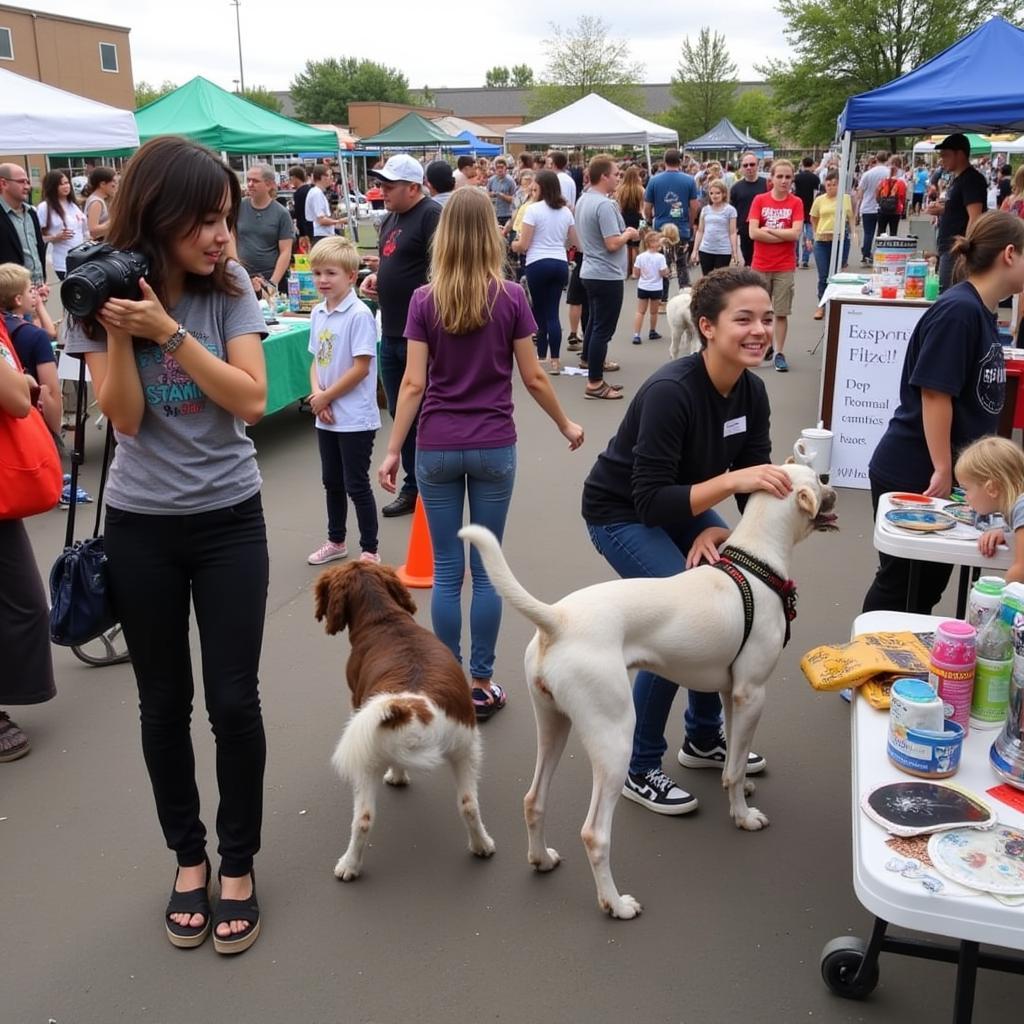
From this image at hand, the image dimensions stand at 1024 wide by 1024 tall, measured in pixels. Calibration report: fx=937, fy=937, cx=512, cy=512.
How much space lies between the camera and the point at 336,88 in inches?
3081

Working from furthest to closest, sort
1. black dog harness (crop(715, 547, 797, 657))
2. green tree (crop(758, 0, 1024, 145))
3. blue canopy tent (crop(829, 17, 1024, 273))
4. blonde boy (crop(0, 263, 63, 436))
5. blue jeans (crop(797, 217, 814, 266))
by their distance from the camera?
1. green tree (crop(758, 0, 1024, 145))
2. blue jeans (crop(797, 217, 814, 266))
3. blue canopy tent (crop(829, 17, 1024, 273))
4. blonde boy (crop(0, 263, 63, 436))
5. black dog harness (crop(715, 547, 797, 657))

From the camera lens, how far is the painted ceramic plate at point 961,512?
10.2ft

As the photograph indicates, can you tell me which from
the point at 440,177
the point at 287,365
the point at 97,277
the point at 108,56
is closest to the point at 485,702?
the point at 97,277

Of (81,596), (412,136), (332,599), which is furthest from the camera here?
(412,136)

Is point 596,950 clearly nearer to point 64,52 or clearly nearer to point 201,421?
point 201,421

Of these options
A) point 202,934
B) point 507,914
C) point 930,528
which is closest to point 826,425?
point 930,528

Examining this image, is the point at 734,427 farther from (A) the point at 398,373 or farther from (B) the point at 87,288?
(A) the point at 398,373

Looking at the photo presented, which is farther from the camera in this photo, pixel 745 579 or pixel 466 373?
pixel 466 373

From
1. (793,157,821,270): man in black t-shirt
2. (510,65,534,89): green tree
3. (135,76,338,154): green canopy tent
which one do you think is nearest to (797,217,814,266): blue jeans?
(793,157,821,270): man in black t-shirt

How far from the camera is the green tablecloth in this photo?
746cm

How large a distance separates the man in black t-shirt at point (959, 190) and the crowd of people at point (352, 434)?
5.57m

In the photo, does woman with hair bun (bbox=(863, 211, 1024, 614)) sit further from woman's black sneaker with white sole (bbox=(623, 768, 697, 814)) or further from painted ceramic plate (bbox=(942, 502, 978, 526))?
woman's black sneaker with white sole (bbox=(623, 768, 697, 814))

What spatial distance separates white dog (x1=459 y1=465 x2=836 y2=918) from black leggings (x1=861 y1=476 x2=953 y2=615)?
881 millimetres

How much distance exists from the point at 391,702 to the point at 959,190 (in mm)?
8836
